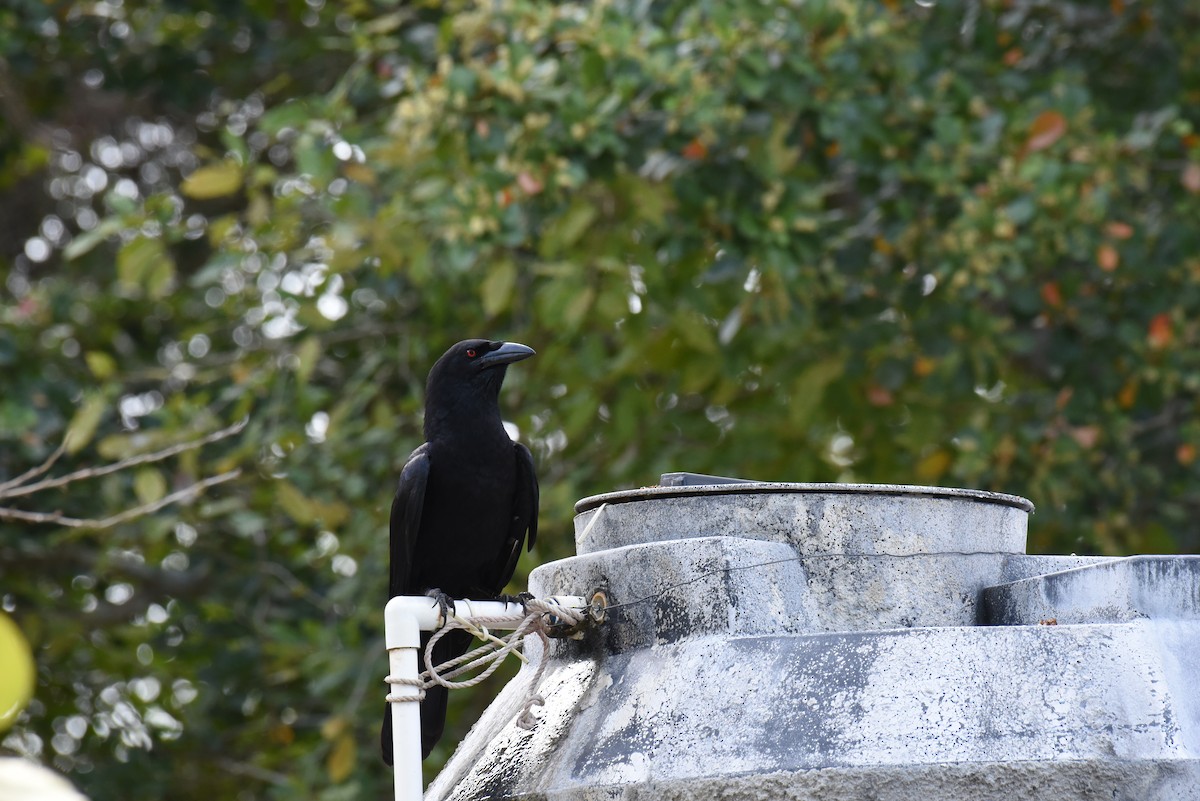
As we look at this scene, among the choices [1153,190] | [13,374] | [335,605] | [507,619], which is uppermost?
[507,619]

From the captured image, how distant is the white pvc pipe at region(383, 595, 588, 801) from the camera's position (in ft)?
7.15

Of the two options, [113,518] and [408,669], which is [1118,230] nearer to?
[113,518]

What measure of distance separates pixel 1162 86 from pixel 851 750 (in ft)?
15.1

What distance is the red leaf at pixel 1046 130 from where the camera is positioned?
4.89 m

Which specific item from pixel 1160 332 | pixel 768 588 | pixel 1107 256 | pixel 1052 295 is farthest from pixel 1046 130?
pixel 768 588

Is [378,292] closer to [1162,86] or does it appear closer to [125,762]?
[125,762]

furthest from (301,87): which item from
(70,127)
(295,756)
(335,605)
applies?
(295,756)

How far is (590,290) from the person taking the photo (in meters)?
4.84

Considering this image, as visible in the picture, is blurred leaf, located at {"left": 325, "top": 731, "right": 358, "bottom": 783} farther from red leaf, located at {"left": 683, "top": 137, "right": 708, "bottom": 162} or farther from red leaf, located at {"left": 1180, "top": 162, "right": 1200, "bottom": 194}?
red leaf, located at {"left": 1180, "top": 162, "right": 1200, "bottom": 194}

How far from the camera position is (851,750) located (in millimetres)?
1871

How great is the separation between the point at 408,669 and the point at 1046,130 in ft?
11.2

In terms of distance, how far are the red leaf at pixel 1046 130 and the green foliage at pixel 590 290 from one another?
1 centimetres

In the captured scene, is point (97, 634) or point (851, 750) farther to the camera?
point (97, 634)

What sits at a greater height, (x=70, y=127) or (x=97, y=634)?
(x=70, y=127)
